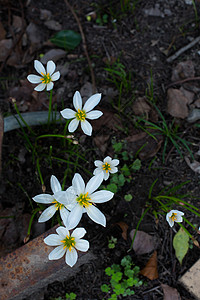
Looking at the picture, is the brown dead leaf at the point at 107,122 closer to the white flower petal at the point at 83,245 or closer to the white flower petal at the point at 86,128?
the white flower petal at the point at 86,128

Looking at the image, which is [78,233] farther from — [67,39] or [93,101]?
[67,39]

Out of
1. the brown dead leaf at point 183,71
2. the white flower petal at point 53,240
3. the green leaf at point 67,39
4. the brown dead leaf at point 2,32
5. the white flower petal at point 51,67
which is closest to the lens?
the white flower petal at point 53,240

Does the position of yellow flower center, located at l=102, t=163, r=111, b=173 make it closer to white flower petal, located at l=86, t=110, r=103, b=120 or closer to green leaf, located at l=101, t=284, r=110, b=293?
white flower petal, located at l=86, t=110, r=103, b=120

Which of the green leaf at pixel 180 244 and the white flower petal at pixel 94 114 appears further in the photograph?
the green leaf at pixel 180 244

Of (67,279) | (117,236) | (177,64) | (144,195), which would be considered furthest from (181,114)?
(67,279)

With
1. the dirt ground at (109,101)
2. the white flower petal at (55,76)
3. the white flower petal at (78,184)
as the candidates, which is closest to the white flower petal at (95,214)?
the white flower petal at (78,184)

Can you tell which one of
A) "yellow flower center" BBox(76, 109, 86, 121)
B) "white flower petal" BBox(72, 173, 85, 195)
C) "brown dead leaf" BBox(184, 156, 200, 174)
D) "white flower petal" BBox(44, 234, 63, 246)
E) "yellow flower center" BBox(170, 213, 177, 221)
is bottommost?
"brown dead leaf" BBox(184, 156, 200, 174)

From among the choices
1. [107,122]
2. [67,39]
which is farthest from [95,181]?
[67,39]

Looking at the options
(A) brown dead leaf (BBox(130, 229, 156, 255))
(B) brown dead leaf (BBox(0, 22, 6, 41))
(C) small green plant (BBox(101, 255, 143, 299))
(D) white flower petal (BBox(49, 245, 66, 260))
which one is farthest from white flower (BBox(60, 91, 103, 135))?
(B) brown dead leaf (BBox(0, 22, 6, 41))
